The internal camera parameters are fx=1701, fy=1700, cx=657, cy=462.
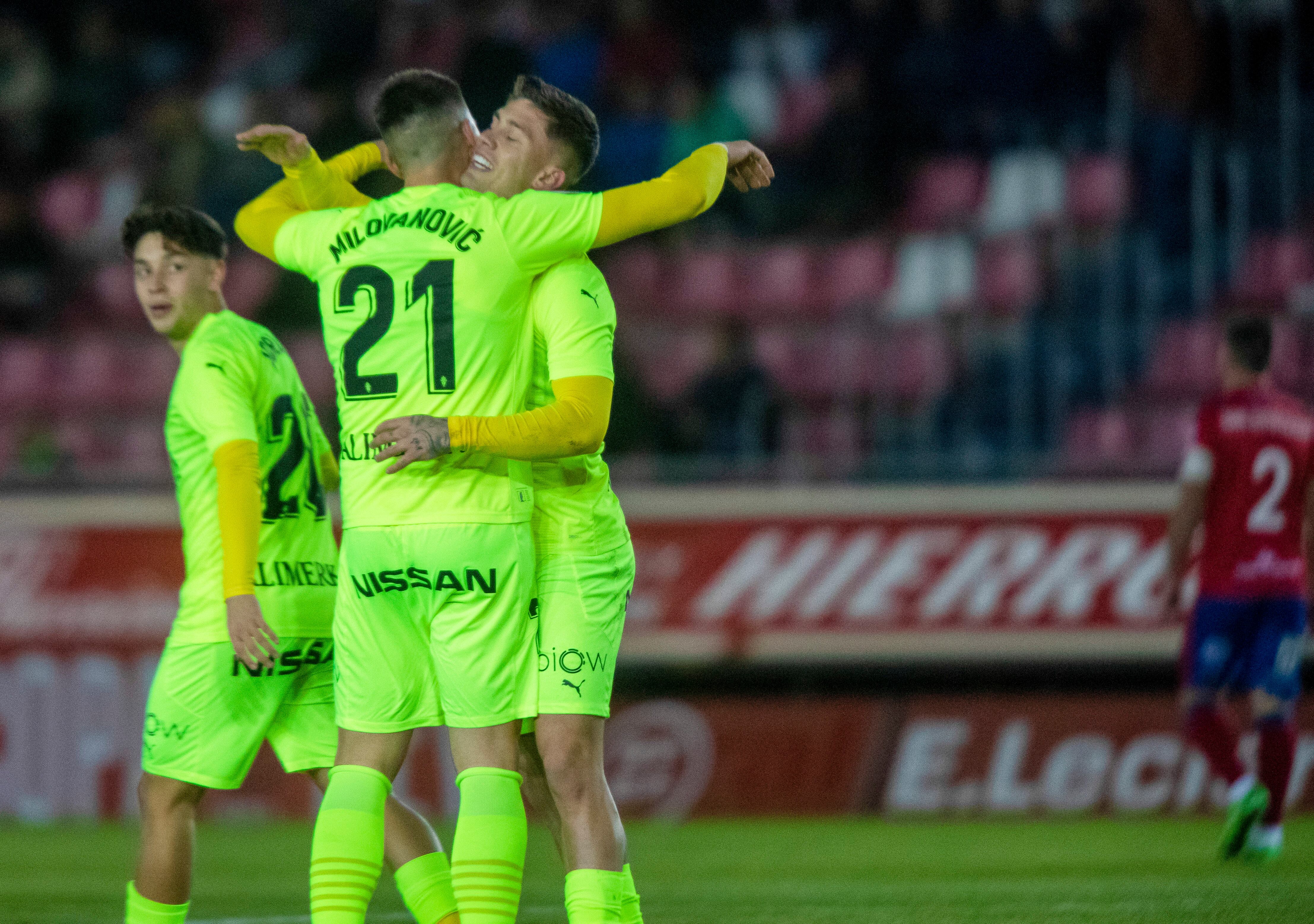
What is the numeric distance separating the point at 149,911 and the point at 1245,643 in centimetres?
495

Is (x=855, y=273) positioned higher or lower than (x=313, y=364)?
higher

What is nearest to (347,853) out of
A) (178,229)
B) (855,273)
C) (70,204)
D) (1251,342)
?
(178,229)

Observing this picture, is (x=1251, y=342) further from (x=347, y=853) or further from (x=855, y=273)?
(x=347, y=853)

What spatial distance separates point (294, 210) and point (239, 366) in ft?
1.47

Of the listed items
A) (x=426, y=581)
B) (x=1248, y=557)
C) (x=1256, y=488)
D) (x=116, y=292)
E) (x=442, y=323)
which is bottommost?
(x=1248, y=557)

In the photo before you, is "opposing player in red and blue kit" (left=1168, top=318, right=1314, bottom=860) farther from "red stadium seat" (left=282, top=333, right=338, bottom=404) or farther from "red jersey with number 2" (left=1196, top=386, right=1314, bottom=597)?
"red stadium seat" (left=282, top=333, right=338, bottom=404)

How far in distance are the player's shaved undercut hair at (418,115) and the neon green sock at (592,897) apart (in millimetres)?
1662

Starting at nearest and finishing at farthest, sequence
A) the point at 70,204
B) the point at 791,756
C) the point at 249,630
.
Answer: the point at 249,630 → the point at 791,756 → the point at 70,204

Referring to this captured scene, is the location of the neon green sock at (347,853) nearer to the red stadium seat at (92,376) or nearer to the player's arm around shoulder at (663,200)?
the player's arm around shoulder at (663,200)

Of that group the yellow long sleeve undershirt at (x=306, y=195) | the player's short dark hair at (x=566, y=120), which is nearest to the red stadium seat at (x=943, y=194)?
the yellow long sleeve undershirt at (x=306, y=195)

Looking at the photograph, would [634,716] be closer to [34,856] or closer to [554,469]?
[34,856]

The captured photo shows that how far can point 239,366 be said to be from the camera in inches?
174

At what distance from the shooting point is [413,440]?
3609mm

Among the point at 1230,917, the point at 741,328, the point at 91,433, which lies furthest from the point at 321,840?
the point at 91,433
